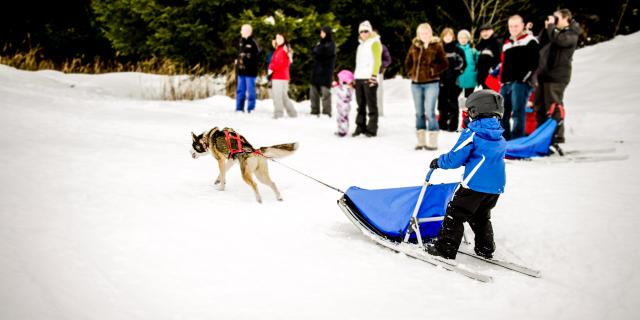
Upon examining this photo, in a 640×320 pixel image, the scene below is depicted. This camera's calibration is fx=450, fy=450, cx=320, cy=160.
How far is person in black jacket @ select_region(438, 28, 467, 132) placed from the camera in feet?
28.1

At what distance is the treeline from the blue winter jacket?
30.7 ft

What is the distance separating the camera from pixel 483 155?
318 cm

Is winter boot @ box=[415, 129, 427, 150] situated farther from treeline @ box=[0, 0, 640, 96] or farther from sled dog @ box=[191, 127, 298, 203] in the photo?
treeline @ box=[0, 0, 640, 96]

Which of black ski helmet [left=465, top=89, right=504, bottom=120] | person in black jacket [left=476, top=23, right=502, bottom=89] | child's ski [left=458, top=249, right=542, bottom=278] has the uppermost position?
person in black jacket [left=476, top=23, right=502, bottom=89]

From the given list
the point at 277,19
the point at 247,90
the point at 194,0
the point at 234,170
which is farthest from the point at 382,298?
the point at 194,0

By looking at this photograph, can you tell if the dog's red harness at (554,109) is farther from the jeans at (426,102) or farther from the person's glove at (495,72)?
the jeans at (426,102)

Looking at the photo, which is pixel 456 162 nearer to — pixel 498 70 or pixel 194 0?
pixel 498 70

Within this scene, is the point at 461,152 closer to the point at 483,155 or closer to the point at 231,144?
the point at 483,155

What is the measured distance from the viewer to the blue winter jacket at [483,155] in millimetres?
3178

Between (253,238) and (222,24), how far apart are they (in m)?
10.8

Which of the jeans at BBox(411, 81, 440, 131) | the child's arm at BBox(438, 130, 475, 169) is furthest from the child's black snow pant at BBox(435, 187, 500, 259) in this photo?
the jeans at BBox(411, 81, 440, 131)

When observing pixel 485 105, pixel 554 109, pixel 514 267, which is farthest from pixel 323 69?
pixel 514 267

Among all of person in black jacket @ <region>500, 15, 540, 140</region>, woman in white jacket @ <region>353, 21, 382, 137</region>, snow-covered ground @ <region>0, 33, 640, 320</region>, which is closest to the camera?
snow-covered ground @ <region>0, 33, 640, 320</region>

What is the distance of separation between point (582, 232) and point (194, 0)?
11093mm
